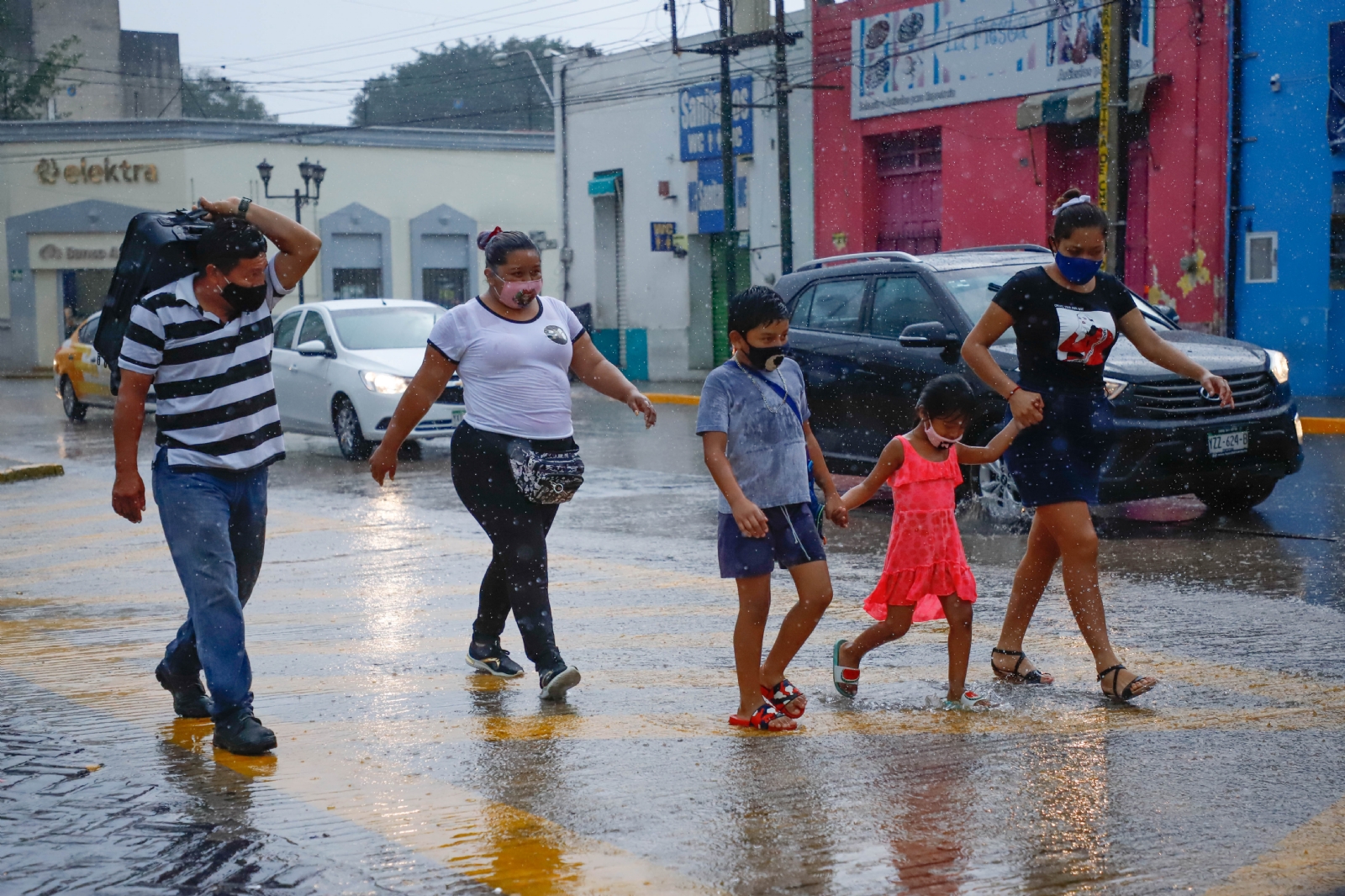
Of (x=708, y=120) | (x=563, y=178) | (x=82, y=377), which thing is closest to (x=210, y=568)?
(x=82, y=377)

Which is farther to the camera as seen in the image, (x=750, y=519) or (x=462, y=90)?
(x=462, y=90)

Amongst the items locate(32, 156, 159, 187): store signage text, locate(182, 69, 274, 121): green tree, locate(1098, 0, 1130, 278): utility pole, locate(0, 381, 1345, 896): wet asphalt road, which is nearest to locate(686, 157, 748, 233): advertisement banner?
locate(1098, 0, 1130, 278): utility pole

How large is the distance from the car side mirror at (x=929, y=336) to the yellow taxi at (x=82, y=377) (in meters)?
15.3

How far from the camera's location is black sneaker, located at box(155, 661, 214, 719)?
5.37 m

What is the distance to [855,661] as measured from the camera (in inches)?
218

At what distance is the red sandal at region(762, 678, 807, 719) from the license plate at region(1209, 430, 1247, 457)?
16.6ft

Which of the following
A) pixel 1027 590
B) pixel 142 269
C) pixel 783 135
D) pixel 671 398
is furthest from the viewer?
pixel 671 398

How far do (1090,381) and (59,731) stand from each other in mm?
3807

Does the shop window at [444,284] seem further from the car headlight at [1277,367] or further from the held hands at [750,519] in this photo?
the held hands at [750,519]

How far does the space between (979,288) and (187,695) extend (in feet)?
22.1

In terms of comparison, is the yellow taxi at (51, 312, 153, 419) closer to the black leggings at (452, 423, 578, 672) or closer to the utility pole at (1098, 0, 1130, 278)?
the utility pole at (1098, 0, 1130, 278)

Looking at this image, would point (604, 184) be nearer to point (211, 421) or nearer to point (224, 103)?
point (211, 421)

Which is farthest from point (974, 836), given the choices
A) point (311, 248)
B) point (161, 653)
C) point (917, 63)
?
point (917, 63)

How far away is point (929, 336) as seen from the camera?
380 inches
